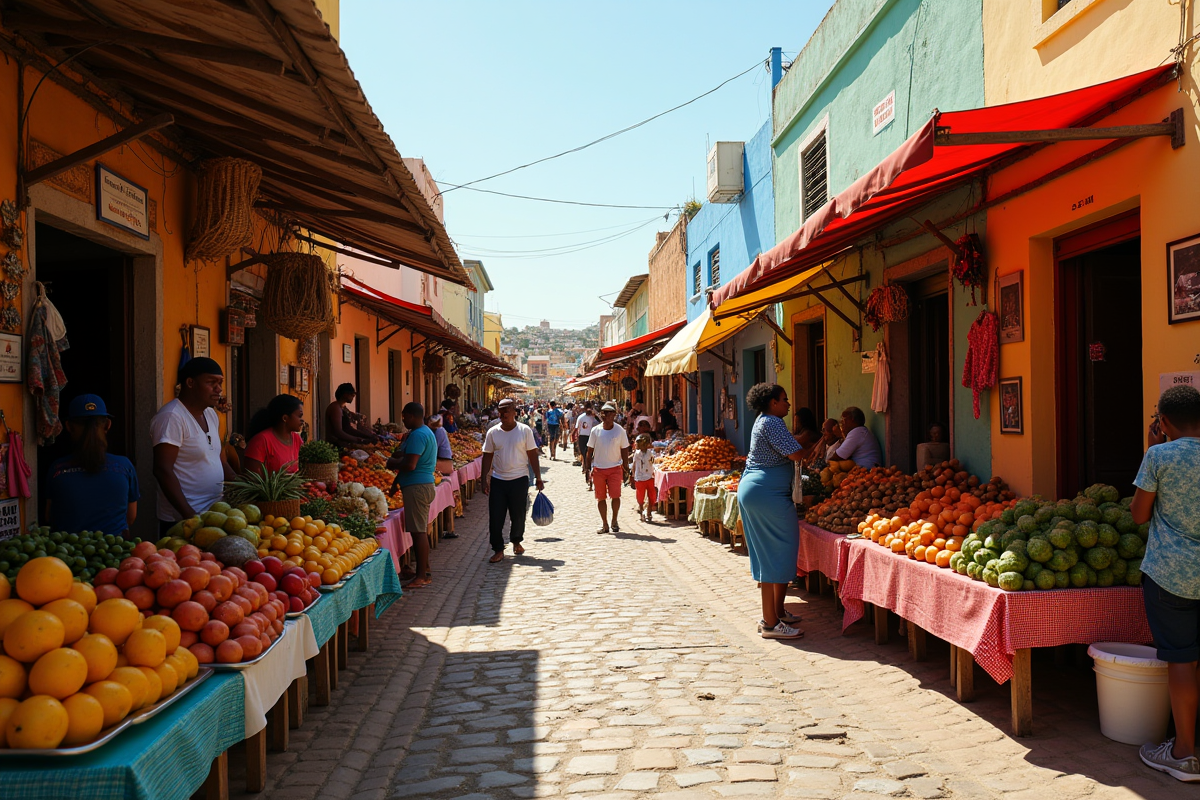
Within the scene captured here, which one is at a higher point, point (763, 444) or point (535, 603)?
point (763, 444)

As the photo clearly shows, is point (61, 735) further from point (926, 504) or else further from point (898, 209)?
point (898, 209)

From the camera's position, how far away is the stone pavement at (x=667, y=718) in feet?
13.1

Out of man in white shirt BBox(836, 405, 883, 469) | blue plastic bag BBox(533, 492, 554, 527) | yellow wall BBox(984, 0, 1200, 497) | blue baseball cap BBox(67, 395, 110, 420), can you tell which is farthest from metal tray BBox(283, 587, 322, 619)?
man in white shirt BBox(836, 405, 883, 469)

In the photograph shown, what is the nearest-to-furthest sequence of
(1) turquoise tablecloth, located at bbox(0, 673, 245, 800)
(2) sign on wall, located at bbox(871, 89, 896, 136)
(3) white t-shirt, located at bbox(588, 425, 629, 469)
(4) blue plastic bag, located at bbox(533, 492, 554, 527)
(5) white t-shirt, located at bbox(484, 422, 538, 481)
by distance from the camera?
(1) turquoise tablecloth, located at bbox(0, 673, 245, 800), (2) sign on wall, located at bbox(871, 89, 896, 136), (5) white t-shirt, located at bbox(484, 422, 538, 481), (4) blue plastic bag, located at bbox(533, 492, 554, 527), (3) white t-shirt, located at bbox(588, 425, 629, 469)

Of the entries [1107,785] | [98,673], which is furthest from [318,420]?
[1107,785]

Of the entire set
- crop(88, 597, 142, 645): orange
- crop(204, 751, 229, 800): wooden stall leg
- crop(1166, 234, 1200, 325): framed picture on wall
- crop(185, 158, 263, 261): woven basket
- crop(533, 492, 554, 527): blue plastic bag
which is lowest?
crop(204, 751, 229, 800): wooden stall leg

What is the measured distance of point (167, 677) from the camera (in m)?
3.04

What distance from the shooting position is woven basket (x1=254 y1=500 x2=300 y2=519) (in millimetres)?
5660

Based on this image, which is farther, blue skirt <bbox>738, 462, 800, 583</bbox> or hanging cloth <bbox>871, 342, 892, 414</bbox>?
hanging cloth <bbox>871, 342, 892, 414</bbox>

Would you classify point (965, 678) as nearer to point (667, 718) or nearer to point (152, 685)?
point (667, 718)

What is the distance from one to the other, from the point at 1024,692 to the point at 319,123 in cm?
520

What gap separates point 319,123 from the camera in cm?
509

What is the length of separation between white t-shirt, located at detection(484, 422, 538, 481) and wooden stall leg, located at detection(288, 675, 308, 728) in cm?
543

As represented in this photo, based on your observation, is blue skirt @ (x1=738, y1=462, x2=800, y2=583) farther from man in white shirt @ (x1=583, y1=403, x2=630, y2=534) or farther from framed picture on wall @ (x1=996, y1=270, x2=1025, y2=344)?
man in white shirt @ (x1=583, y1=403, x2=630, y2=534)
